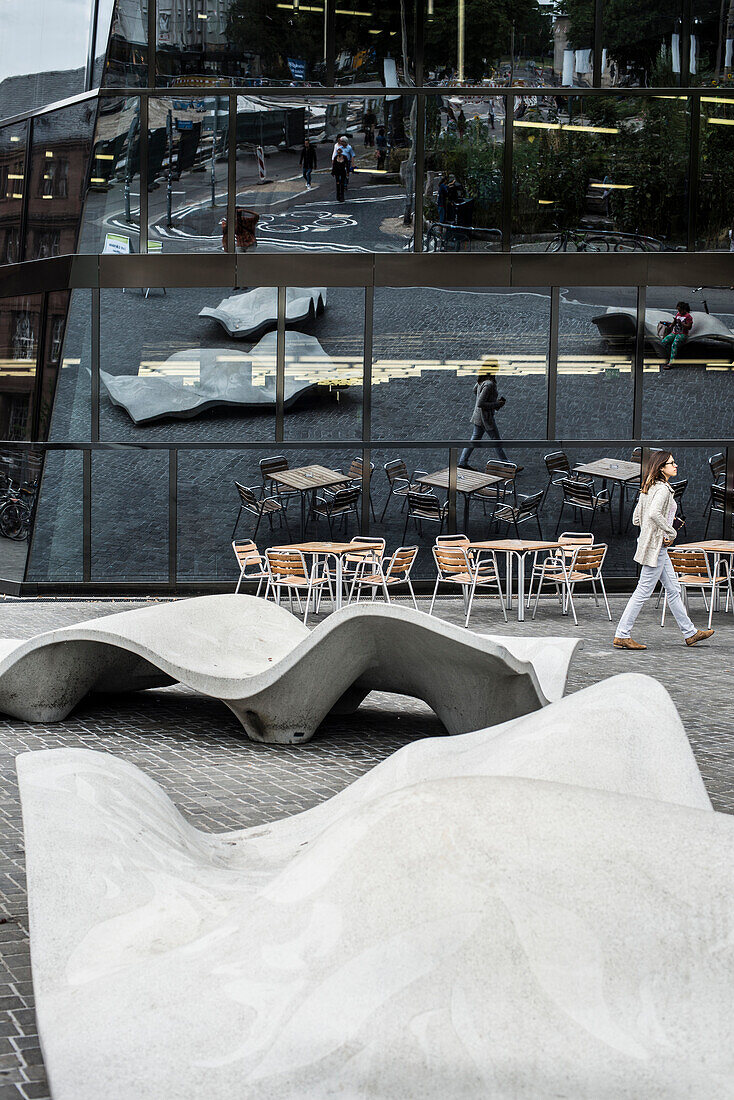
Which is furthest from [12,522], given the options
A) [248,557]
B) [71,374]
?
[248,557]

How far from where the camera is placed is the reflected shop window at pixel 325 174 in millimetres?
16438

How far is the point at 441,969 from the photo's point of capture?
2713 mm

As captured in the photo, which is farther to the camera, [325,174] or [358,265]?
[325,174]

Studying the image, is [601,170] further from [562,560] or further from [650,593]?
[650,593]

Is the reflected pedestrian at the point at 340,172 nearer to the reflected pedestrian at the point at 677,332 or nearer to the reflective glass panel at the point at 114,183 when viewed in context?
the reflective glass panel at the point at 114,183

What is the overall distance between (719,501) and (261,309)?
6.71 m

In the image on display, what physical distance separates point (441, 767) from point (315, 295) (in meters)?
12.7

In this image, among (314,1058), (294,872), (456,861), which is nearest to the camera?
(314,1058)

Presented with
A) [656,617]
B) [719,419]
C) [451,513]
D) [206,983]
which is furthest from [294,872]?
[719,419]

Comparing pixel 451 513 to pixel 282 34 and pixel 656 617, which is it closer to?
pixel 656 617

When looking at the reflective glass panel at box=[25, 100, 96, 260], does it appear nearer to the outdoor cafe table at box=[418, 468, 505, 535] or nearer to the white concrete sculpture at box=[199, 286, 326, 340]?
the white concrete sculpture at box=[199, 286, 326, 340]

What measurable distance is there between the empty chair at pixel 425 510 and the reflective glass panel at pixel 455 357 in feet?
2.66

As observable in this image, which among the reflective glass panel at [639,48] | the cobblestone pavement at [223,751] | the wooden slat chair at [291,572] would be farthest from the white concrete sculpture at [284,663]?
the reflective glass panel at [639,48]

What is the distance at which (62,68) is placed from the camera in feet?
54.2
